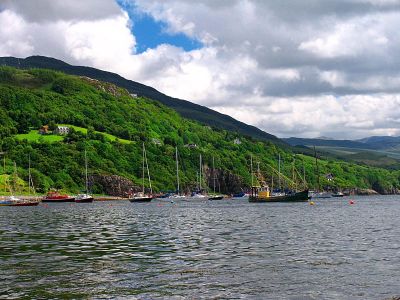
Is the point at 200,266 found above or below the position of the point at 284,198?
below

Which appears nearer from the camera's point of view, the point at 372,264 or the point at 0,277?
the point at 0,277

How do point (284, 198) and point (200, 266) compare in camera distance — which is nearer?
point (200, 266)

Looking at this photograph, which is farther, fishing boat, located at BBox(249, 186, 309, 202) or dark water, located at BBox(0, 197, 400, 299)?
fishing boat, located at BBox(249, 186, 309, 202)

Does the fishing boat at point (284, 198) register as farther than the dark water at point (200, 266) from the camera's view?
Yes

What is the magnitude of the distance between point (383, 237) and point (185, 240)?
2231cm

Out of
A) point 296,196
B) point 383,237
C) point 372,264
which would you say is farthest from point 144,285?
point 296,196

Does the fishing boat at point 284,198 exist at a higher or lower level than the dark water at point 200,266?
higher

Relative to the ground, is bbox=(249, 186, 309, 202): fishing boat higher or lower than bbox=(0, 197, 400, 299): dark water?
higher

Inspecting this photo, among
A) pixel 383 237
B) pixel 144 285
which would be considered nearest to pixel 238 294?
pixel 144 285

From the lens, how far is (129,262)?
39.2 meters

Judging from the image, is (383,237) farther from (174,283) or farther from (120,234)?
(174,283)

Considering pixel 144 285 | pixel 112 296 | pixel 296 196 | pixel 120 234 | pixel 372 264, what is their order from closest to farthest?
pixel 112 296 → pixel 144 285 → pixel 372 264 → pixel 120 234 → pixel 296 196

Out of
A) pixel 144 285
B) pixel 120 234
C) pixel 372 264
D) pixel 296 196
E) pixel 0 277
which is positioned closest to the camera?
pixel 144 285

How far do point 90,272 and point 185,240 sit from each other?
2121 centimetres
